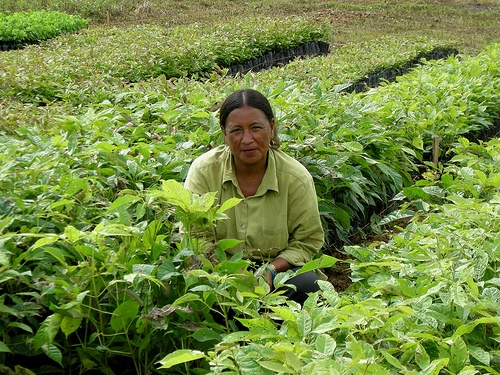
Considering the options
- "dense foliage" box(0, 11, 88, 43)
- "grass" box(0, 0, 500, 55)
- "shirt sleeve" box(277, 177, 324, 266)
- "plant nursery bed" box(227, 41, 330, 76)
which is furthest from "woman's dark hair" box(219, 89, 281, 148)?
"grass" box(0, 0, 500, 55)

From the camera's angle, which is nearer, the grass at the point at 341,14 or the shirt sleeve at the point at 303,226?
the shirt sleeve at the point at 303,226

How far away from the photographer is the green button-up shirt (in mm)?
3094

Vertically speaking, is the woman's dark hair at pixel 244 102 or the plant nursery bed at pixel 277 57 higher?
the woman's dark hair at pixel 244 102

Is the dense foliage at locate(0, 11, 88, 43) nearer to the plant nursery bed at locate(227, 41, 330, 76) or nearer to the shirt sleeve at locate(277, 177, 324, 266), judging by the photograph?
the plant nursery bed at locate(227, 41, 330, 76)

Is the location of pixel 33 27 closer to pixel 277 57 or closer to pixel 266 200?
pixel 277 57

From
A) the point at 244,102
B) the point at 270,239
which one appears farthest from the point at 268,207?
the point at 244,102

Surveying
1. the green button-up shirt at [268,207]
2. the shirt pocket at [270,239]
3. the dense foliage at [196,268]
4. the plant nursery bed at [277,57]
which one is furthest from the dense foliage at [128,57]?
the shirt pocket at [270,239]

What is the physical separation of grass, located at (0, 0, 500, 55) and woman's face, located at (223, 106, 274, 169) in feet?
39.8

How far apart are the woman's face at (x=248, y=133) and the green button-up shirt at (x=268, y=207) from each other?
0.13 meters

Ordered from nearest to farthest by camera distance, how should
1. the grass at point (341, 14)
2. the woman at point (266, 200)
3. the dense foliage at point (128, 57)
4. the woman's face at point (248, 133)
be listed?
the woman's face at point (248, 133)
the woman at point (266, 200)
the dense foliage at point (128, 57)
the grass at point (341, 14)

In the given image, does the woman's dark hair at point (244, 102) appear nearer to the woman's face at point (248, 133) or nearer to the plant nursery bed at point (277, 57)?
the woman's face at point (248, 133)

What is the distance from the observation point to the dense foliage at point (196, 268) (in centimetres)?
197

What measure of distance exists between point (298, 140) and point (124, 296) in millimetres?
1898

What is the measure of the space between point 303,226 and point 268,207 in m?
0.20
